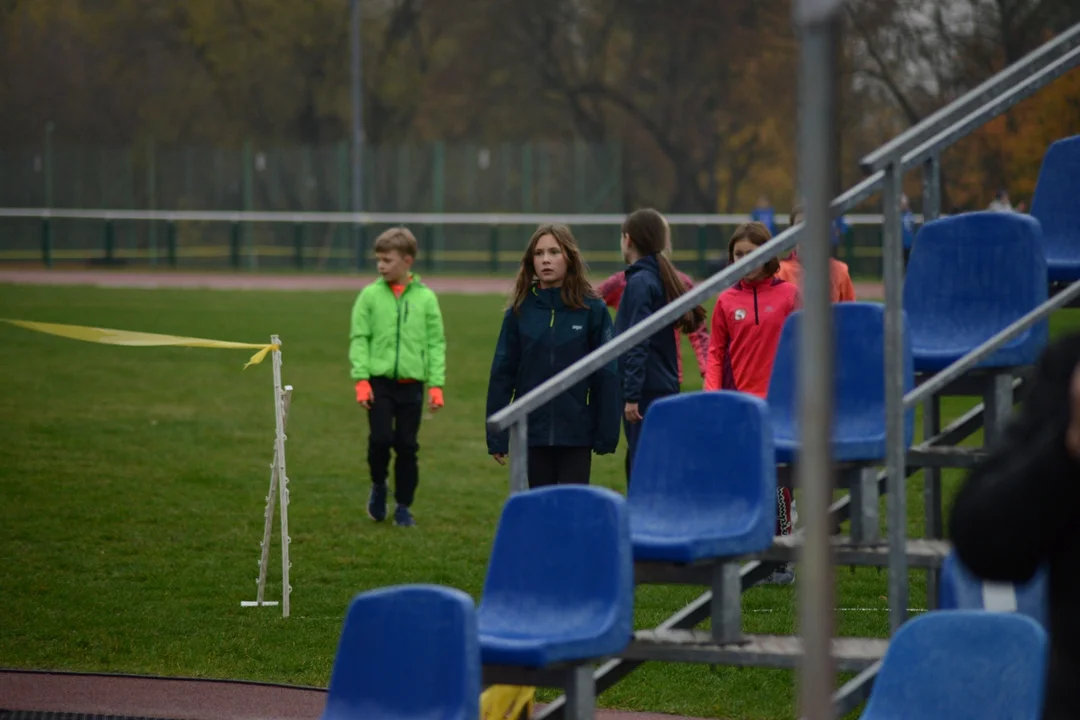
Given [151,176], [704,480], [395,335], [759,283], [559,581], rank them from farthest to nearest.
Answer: [151,176] < [395,335] < [759,283] < [704,480] < [559,581]

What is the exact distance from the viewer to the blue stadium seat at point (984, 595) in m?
4.23

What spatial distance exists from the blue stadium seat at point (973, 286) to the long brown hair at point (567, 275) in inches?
67.9

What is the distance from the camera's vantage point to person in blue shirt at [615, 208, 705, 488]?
26.5 feet

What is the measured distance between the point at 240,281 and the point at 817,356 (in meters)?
35.2

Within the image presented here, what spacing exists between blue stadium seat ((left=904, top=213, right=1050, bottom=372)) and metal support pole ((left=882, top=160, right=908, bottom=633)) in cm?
76

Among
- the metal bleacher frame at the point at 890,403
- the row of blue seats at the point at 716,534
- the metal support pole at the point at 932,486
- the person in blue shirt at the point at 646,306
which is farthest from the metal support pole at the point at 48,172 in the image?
the metal bleacher frame at the point at 890,403

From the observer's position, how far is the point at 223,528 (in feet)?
34.5

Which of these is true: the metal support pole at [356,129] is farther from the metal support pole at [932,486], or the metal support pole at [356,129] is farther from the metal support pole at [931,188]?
the metal support pole at [932,486]

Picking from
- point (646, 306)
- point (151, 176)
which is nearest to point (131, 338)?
point (646, 306)

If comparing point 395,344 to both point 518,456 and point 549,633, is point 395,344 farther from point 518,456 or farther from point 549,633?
point 549,633

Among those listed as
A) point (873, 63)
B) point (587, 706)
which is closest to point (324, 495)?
point (587, 706)

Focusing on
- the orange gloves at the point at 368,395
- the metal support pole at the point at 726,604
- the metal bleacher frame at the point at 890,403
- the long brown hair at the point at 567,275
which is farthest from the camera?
the orange gloves at the point at 368,395

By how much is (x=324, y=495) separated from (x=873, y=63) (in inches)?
1193


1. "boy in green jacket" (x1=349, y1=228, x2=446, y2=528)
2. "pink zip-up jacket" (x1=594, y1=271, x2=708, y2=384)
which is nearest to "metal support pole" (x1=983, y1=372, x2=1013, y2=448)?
"pink zip-up jacket" (x1=594, y1=271, x2=708, y2=384)
